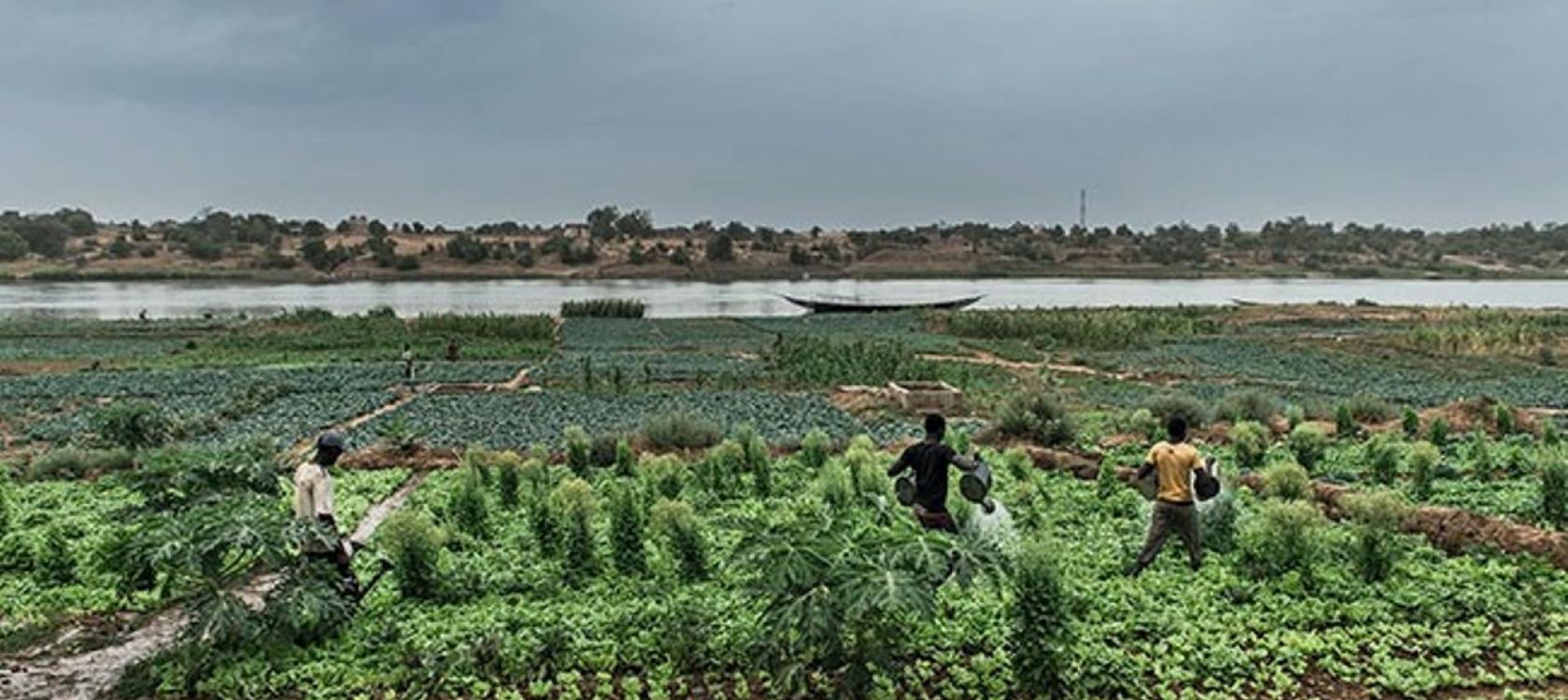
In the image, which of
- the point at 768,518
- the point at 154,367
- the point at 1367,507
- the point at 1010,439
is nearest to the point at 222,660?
the point at 768,518

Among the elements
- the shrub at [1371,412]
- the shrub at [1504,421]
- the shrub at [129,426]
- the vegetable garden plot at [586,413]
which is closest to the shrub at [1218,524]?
the vegetable garden plot at [586,413]

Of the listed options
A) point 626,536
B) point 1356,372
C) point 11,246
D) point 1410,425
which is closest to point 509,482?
point 626,536

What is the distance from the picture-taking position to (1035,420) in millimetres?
19578

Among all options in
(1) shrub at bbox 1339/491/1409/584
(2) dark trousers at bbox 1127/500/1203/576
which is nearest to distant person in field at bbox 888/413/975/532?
(2) dark trousers at bbox 1127/500/1203/576

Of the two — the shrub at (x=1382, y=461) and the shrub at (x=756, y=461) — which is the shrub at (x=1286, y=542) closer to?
the shrub at (x=1382, y=461)

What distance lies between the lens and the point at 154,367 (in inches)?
1416

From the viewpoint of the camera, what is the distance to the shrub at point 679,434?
766 inches

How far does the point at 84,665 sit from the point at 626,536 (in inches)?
164

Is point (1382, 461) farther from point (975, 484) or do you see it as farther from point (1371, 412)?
point (975, 484)

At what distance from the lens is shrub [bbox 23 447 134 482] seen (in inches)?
672

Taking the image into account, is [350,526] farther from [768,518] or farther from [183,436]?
[183,436]

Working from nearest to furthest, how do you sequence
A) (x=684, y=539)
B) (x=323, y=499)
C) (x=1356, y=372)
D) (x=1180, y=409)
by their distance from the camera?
(x=323, y=499), (x=684, y=539), (x=1180, y=409), (x=1356, y=372)

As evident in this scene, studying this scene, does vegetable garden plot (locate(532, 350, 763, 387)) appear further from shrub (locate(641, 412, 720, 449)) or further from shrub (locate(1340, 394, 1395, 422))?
shrub (locate(1340, 394, 1395, 422))

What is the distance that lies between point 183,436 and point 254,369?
14123mm
